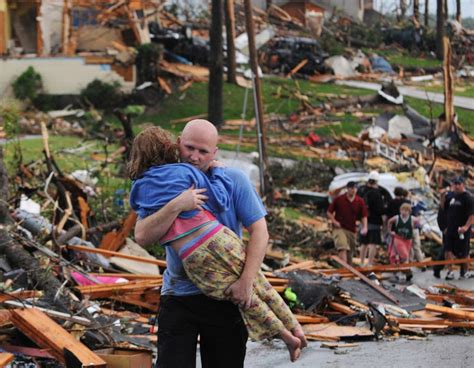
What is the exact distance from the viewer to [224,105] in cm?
3762

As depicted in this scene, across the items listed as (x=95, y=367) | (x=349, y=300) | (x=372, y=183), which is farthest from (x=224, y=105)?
(x=95, y=367)

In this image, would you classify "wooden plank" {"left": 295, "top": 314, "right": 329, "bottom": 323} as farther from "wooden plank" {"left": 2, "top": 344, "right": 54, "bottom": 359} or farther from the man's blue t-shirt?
the man's blue t-shirt

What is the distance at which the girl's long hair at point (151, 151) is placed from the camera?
16.7 feet

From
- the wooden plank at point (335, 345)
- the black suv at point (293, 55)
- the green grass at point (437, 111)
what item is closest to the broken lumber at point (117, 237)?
the wooden plank at point (335, 345)

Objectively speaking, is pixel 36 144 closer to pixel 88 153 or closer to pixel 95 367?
pixel 88 153

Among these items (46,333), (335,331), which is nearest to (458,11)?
(335,331)

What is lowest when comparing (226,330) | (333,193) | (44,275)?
(333,193)

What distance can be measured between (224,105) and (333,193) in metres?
16.0

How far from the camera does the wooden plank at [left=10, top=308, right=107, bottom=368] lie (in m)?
7.04

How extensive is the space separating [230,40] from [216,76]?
5430mm

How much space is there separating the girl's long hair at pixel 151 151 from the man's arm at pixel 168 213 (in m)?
0.23

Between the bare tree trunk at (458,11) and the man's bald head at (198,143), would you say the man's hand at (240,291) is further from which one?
the bare tree trunk at (458,11)

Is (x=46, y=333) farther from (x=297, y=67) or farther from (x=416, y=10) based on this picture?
(x=416, y=10)

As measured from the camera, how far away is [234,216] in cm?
509
